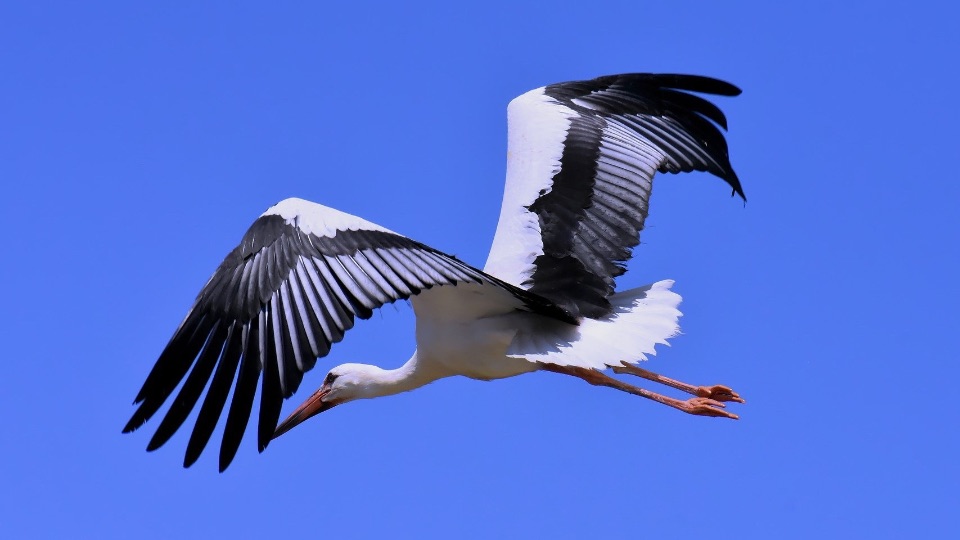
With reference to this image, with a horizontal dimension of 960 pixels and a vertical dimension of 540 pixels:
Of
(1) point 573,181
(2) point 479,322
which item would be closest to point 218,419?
(2) point 479,322

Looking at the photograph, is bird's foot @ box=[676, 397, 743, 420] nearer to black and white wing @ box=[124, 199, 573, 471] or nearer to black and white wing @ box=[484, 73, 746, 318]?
black and white wing @ box=[484, 73, 746, 318]

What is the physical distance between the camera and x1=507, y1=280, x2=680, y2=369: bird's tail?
8320 millimetres

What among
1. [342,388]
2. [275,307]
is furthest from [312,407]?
[275,307]

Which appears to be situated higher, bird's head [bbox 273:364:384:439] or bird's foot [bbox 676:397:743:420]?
bird's head [bbox 273:364:384:439]

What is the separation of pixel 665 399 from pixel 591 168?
67.2 inches

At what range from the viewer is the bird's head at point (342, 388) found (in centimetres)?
968

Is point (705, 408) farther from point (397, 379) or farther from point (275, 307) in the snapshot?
point (275, 307)

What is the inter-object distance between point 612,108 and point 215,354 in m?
4.41

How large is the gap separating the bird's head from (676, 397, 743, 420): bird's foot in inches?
78.9

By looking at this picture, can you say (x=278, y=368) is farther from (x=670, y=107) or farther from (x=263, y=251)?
(x=670, y=107)

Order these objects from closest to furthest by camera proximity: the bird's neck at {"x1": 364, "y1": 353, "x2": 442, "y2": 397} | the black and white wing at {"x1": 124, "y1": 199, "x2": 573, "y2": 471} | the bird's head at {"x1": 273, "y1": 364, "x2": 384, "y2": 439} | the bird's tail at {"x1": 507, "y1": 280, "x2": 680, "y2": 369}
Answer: the black and white wing at {"x1": 124, "y1": 199, "x2": 573, "y2": 471}, the bird's tail at {"x1": 507, "y1": 280, "x2": 680, "y2": 369}, the bird's neck at {"x1": 364, "y1": 353, "x2": 442, "y2": 397}, the bird's head at {"x1": 273, "y1": 364, "x2": 384, "y2": 439}

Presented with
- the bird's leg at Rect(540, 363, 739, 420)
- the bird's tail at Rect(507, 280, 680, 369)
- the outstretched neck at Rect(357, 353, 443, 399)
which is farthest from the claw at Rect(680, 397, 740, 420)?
the outstretched neck at Rect(357, 353, 443, 399)

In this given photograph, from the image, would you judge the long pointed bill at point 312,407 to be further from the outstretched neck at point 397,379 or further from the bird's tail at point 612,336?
the bird's tail at point 612,336

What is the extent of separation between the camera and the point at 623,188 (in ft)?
32.0
